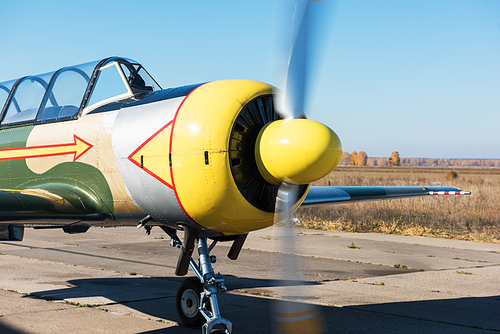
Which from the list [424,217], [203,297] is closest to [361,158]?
[424,217]

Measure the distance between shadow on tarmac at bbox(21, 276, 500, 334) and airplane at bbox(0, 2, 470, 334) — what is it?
47 centimetres

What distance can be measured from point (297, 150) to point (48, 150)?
10.8 feet

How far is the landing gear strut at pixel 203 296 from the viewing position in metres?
4.43

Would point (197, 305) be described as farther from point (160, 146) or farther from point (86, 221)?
point (160, 146)

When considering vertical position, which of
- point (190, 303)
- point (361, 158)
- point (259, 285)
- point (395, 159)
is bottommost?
point (395, 159)

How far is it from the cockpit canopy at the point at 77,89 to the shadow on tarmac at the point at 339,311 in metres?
2.45

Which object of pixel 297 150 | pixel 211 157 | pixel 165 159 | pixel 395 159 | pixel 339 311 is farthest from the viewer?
pixel 395 159

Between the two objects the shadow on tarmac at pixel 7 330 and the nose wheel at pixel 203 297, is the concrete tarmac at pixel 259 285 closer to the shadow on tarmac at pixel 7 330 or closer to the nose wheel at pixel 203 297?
the shadow on tarmac at pixel 7 330

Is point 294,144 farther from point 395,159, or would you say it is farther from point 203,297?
point 395,159

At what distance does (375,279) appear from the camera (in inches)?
323

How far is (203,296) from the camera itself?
470 cm

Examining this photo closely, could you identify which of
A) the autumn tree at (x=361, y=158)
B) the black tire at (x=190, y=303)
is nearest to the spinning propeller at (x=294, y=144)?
the black tire at (x=190, y=303)

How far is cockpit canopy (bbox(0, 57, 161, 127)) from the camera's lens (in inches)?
208

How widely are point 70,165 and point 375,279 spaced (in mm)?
5390
